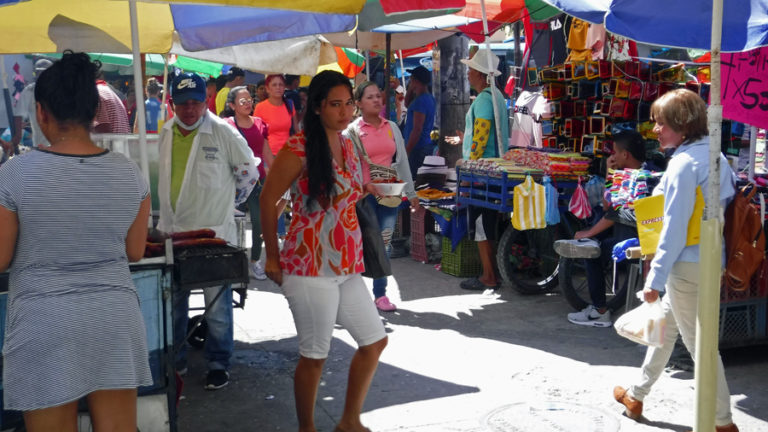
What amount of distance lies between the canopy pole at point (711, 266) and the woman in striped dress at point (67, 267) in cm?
226

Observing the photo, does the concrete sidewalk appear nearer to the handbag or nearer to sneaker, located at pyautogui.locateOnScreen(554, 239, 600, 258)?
sneaker, located at pyautogui.locateOnScreen(554, 239, 600, 258)

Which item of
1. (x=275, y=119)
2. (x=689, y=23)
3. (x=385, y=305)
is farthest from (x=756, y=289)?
(x=275, y=119)

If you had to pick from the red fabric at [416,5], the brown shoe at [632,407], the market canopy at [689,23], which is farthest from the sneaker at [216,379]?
the red fabric at [416,5]

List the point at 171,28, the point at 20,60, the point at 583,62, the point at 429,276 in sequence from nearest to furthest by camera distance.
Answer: the point at 171,28 < the point at 583,62 < the point at 429,276 < the point at 20,60

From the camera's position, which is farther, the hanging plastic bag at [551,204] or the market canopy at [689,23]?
the hanging plastic bag at [551,204]

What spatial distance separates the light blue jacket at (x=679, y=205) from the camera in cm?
420

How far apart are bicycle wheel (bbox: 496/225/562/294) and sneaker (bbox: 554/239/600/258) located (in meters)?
0.86

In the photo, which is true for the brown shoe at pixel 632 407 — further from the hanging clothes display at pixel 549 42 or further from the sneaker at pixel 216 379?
the hanging clothes display at pixel 549 42

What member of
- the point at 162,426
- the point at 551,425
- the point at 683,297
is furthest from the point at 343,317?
the point at 683,297

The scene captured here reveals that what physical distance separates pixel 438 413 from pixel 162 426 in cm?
168

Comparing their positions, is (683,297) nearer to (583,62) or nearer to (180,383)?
(180,383)

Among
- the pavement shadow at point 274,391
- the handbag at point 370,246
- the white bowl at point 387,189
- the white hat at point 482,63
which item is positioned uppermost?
the white hat at point 482,63

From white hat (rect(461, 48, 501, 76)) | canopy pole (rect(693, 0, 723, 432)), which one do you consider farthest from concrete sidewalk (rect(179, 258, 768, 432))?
white hat (rect(461, 48, 501, 76))

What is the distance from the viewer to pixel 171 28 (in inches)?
241
